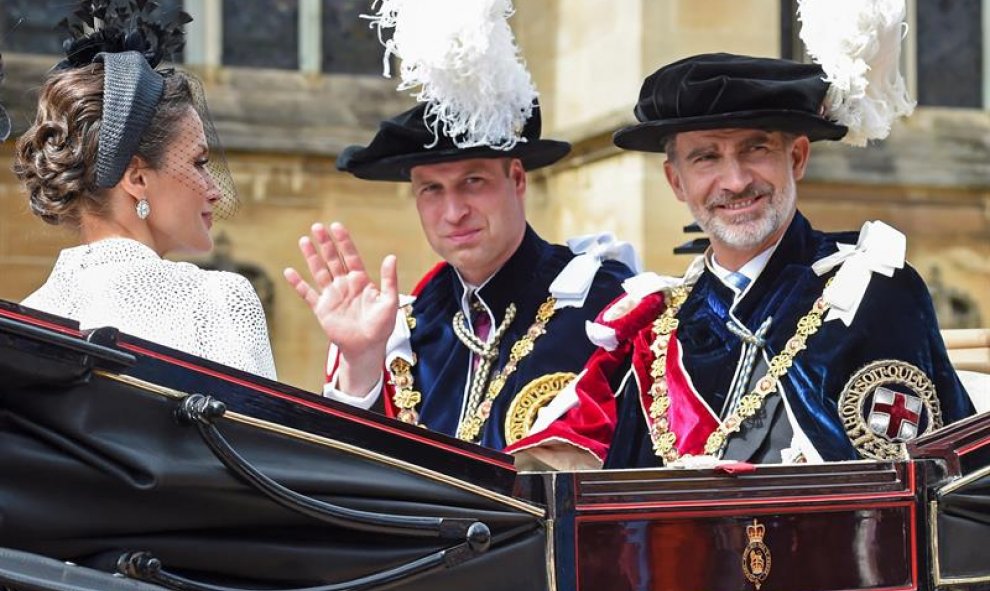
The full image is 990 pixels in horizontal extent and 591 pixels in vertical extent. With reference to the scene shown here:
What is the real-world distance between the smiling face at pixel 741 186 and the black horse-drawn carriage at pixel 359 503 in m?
0.70

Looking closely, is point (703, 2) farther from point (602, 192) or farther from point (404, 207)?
point (404, 207)

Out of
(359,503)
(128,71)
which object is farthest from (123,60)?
(359,503)

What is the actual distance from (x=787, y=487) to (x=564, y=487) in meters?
0.43

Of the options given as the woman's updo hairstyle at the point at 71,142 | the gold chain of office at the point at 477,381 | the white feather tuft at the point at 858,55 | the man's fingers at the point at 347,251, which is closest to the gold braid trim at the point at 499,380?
the gold chain of office at the point at 477,381

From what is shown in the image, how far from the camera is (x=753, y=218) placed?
148 inches

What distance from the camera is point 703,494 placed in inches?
122

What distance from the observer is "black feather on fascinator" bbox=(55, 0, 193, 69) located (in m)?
3.19

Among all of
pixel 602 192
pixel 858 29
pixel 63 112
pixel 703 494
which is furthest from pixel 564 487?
pixel 602 192

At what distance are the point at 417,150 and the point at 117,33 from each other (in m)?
1.25

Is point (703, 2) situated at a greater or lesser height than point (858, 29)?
greater

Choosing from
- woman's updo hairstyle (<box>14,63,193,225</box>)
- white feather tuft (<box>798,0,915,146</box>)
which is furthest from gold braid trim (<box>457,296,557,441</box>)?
woman's updo hairstyle (<box>14,63,193,225</box>)

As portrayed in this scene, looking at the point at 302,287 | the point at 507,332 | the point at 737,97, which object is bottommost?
the point at 507,332

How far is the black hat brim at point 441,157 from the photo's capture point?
4.23 metres

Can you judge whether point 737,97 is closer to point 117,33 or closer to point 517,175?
point 517,175
